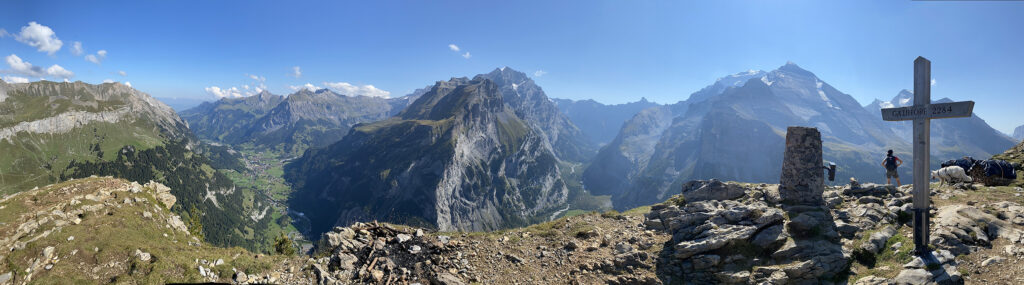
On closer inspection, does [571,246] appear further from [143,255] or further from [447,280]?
[143,255]

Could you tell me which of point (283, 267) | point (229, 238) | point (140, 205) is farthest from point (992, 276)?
point (229, 238)

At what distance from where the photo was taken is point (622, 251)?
640 inches

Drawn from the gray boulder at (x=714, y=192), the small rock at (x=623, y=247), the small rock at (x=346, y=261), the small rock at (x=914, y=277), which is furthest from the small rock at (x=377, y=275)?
the gray boulder at (x=714, y=192)

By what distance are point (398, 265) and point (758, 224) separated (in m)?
16.2

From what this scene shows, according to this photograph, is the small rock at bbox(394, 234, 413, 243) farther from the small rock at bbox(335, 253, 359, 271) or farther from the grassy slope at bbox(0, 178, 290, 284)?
the grassy slope at bbox(0, 178, 290, 284)

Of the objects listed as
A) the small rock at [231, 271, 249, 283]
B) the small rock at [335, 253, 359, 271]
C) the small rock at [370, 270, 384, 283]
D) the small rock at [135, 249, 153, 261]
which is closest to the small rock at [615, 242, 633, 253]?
the small rock at [370, 270, 384, 283]

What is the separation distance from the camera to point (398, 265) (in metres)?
14.8

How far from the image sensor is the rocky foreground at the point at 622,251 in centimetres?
1244

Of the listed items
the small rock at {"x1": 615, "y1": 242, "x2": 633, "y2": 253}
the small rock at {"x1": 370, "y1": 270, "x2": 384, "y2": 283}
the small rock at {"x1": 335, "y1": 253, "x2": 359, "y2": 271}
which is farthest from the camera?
the small rock at {"x1": 615, "y1": 242, "x2": 633, "y2": 253}

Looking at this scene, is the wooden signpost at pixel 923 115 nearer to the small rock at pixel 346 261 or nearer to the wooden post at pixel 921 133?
the wooden post at pixel 921 133

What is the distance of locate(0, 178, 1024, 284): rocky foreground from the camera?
12438mm

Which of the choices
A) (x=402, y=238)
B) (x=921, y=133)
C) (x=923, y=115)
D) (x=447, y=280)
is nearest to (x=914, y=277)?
(x=921, y=133)

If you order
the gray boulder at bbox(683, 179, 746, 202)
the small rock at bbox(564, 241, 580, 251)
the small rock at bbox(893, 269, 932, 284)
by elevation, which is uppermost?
the gray boulder at bbox(683, 179, 746, 202)

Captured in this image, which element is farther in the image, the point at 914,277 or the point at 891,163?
the point at 891,163
